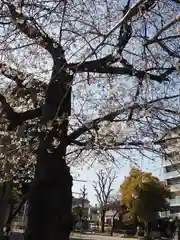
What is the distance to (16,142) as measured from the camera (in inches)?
375

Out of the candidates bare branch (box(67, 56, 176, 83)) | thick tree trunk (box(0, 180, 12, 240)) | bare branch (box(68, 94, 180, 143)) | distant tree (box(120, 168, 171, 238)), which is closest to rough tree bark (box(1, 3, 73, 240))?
bare branch (box(68, 94, 180, 143))

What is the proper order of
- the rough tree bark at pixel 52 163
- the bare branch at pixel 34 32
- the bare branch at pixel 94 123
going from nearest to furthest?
the bare branch at pixel 34 32, the rough tree bark at pixel 52 163, the bare branch at pixel 94 123

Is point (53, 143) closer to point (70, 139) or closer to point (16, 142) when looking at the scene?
point (70, 139)

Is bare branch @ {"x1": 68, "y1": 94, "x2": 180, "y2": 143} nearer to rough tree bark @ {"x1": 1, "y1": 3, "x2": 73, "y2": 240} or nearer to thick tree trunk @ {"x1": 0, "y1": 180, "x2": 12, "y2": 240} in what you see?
rough tree bark @ {"x1": 1, "y1": 3, "x2": 73, "y2": 240}

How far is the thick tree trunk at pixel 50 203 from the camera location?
299 inches

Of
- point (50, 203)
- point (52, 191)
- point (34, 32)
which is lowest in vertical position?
point (50, 203)

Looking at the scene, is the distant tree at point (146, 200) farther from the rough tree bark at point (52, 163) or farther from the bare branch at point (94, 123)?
the rough tree bark at point (52, 163)

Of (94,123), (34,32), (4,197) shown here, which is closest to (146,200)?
(4,197)

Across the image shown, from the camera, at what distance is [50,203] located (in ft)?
25.1

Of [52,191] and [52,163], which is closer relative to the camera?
[52,191]

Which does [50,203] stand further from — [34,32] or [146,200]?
[146,200]

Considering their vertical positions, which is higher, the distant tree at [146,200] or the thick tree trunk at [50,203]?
the distant tree at [146,200]

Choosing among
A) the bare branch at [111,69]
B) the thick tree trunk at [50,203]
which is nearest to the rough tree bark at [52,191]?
the thick tree trunk at [50,203]

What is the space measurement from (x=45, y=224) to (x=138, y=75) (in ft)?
11.2
